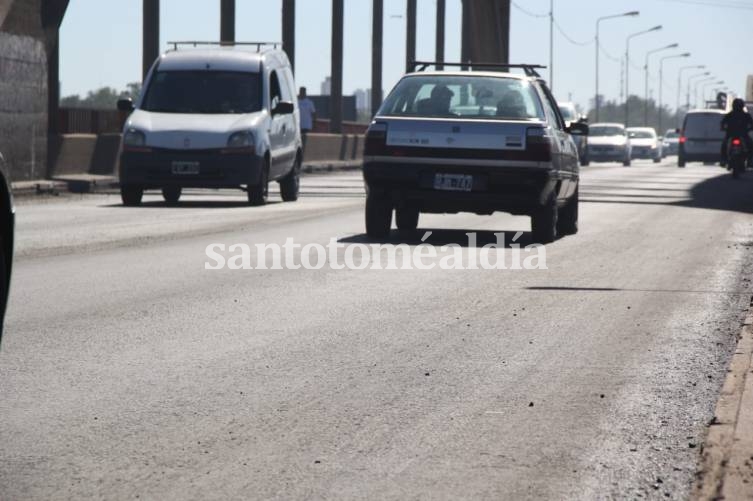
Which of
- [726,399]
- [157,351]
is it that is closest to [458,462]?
[726,399]

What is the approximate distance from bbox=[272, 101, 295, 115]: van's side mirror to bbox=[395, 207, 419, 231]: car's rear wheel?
19.0ft

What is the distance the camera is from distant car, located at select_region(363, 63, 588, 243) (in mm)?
14023

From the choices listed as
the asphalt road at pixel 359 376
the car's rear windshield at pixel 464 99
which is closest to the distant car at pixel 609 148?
the car's rear windshield at pixel 464 99

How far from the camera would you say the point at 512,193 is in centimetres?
1406

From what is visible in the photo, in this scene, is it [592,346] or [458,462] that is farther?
[592,346]

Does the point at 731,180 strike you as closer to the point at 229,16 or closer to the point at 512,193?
the point at 229,16

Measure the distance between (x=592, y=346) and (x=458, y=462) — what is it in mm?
2815

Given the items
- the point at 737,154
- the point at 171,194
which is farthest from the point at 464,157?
the point at 737,154

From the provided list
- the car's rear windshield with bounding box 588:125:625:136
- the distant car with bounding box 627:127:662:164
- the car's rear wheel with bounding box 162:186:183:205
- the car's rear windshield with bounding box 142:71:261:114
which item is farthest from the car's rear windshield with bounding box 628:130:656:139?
the car's rear windshield with bounding box 142:71:261:114

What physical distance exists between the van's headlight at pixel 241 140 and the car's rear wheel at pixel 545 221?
6682 mm

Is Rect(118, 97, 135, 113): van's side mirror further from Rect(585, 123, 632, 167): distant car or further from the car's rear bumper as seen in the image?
Rect(585, 123, 632, 167): distant car

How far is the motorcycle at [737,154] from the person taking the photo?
3503 cm

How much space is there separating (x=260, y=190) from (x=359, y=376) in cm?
1420

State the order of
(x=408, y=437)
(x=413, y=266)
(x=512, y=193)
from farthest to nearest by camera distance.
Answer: (x=512, y=193) < (x=413, y=266) < (x=408, y=437)
